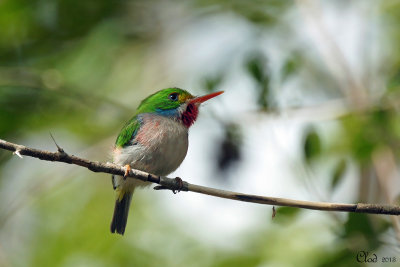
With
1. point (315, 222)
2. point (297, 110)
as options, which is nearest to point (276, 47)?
point (297, 110)

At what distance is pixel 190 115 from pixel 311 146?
1224 mm

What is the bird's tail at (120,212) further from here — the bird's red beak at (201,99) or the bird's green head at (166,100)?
the bird's red beak at (201,99)

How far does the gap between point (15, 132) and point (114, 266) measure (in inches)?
57.4

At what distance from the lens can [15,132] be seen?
171 inches

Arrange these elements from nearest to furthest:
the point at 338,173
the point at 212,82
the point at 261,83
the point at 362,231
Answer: the point at 362,231 < the point at 338,173 < the point at 261,83 < the point at 212,82

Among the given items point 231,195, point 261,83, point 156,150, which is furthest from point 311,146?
point 156,150

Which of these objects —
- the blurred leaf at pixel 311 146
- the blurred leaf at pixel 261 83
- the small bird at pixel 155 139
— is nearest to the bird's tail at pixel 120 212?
the small bird at pixel 155 139

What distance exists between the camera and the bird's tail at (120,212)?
4.18 m

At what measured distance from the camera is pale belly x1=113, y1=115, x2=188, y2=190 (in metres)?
3.83

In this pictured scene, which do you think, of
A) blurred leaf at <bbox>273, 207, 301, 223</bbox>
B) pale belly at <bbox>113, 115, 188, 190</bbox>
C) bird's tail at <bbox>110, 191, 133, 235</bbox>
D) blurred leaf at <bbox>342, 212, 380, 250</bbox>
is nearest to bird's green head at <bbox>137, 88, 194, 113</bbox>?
pale belly at <bbox>113, 115, 188, 190</bbox>

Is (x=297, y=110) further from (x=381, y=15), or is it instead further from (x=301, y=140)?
(x=381, y=15)

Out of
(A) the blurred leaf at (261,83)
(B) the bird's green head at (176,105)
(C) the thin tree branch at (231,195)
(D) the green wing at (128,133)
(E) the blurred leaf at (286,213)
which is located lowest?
(C) the thin tree branch at (231,195)

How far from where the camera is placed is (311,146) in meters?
3.38

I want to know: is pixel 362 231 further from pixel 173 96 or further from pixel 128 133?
pixel 173 96
